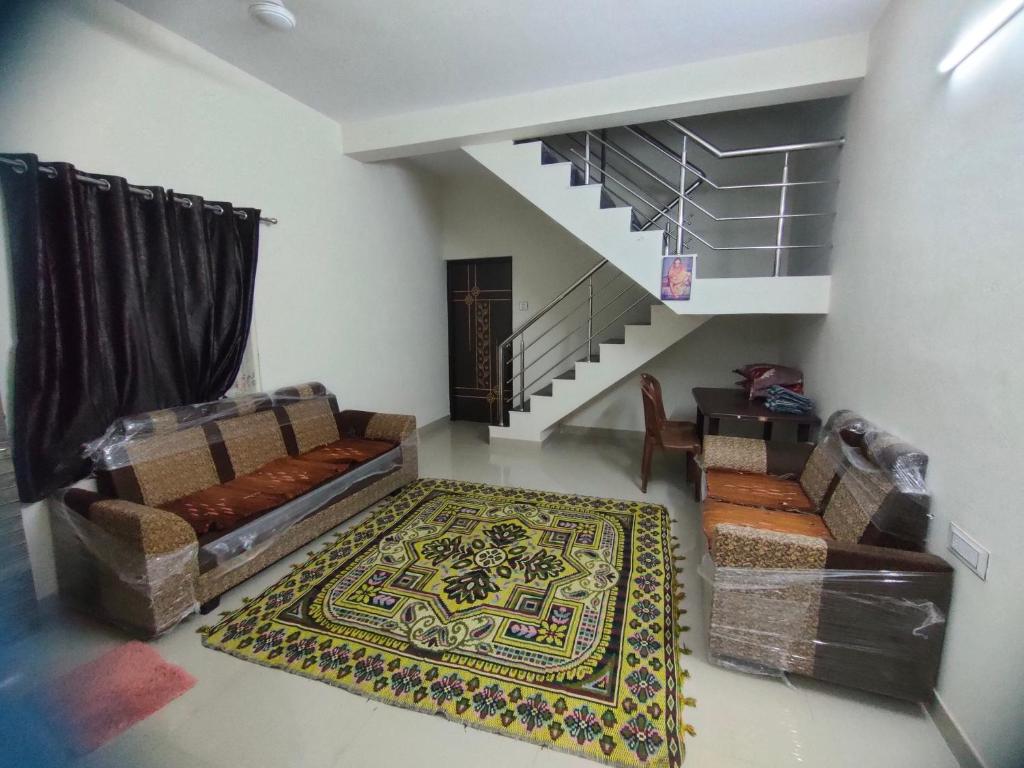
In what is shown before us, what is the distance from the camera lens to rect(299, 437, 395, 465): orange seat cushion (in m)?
2.75

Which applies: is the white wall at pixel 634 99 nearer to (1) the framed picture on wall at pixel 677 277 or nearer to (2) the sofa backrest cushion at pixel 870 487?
(1) the framed picture on wall at pixel 677 277

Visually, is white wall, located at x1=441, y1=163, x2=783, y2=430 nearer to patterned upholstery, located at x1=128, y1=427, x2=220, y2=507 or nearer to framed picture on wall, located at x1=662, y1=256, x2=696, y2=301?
framed picture on wall, located at x1=662, y1=256, x2=696, y2=301

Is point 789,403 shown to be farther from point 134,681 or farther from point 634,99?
point 134,681

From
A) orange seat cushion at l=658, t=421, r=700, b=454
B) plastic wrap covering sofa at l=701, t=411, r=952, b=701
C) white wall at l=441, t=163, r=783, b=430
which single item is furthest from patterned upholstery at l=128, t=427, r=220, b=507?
white wall at l=441, t=163, r=783, b=430

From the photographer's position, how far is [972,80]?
1.45 meters

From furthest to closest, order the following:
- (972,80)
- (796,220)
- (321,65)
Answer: (796,220) < (321,65) < (972,80)

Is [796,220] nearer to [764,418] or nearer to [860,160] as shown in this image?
[860,160]

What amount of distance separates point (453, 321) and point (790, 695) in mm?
4596

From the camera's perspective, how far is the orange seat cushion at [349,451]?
275 cm

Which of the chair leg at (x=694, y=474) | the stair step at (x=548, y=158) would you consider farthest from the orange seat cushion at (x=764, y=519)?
the stair step at (x=548, y=158)

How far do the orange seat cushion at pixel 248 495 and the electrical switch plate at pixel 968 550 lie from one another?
2772 millimetres

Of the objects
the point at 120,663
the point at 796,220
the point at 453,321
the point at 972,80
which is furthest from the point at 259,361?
the point at 796,220

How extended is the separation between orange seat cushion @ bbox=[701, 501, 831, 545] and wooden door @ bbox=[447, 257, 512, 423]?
10.3 feet

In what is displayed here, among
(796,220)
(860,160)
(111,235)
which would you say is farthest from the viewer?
(796,220)
